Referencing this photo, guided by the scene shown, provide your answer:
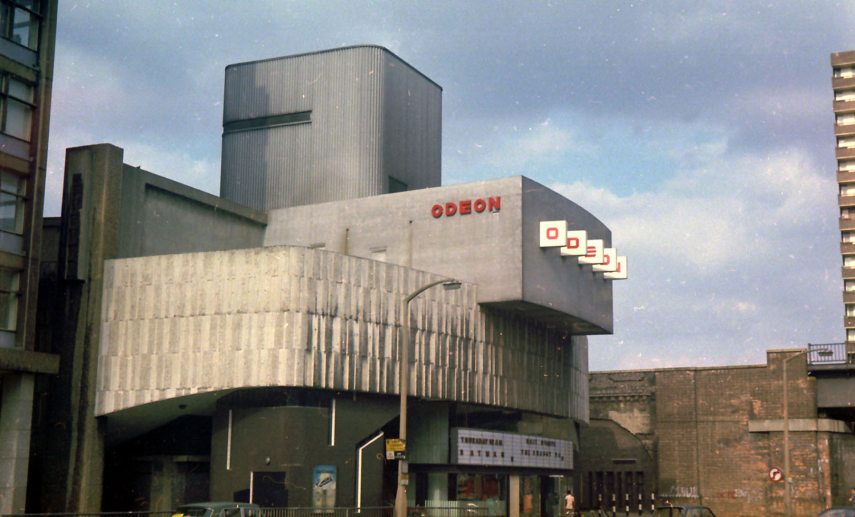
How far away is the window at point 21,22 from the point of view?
147 ft

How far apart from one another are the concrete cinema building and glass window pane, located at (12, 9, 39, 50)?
5290 millimetres

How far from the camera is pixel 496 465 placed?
57312 millimetres

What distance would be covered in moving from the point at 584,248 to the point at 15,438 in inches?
1139

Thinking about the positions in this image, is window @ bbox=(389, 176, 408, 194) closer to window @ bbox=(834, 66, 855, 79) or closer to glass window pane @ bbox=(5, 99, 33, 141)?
glass window pane @ bbox=(5, 99, 33, 141)

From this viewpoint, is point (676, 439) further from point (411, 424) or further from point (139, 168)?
point (139, 168)

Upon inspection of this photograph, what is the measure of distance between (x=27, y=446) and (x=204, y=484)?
8.48 meters

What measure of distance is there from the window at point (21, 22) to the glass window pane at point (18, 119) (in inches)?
105

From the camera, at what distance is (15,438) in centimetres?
4344

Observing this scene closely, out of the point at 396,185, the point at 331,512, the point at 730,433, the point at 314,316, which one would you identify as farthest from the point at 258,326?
the point at 730,433

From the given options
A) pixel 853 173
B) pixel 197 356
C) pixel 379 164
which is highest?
pixel 853 173

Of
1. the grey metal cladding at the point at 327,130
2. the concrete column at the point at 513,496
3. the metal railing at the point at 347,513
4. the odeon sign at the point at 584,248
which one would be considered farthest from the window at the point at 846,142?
the metal railing at the point at 347,513

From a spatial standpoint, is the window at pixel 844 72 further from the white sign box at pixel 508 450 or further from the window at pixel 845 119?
the white sign box at pixel 508 450

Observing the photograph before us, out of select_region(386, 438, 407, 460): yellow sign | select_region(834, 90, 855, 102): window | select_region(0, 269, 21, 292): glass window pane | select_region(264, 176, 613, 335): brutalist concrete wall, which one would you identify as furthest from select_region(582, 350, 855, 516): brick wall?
select_region(0, 269, 21, 292): glass window pane

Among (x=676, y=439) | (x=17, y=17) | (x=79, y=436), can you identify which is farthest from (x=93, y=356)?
(x=676, y=439)
